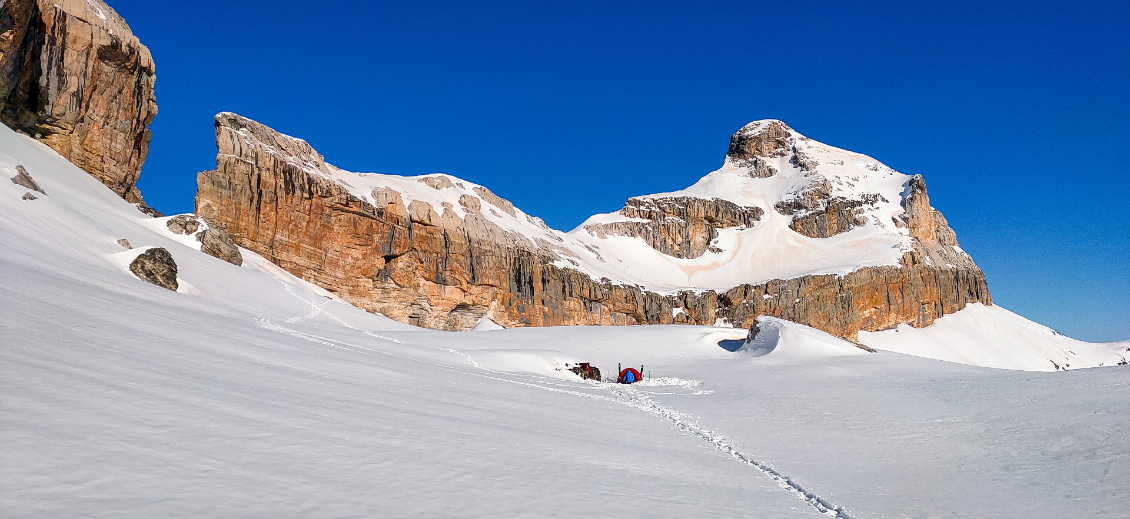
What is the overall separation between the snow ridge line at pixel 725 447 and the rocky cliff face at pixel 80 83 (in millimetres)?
37642

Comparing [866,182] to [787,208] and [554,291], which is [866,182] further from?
[554,291]

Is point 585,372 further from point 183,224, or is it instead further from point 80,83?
point 80,83

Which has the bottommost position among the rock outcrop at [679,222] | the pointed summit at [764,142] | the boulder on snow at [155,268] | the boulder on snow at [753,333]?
the boulder on snow at [155,268]

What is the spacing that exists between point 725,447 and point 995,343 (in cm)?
9351

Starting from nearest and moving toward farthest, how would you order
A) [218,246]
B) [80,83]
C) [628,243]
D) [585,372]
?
1. [585,372]
2. [218,246]
3. [80,83]
4. [628,243]

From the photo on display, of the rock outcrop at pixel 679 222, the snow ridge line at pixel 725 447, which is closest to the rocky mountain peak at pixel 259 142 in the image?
the rock outcrop at pixel 679 222

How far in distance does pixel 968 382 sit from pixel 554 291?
5412 cm

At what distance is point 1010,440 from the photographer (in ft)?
29.8

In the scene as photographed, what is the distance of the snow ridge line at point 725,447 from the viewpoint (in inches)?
266

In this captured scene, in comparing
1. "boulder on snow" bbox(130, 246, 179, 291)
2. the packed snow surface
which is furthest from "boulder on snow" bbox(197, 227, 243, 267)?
the packed snow surface

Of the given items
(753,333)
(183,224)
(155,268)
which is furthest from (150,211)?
(753,333)

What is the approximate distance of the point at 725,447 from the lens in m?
10.1

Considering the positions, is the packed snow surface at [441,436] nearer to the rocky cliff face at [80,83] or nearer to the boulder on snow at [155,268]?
the boulder on snow at [155,268]

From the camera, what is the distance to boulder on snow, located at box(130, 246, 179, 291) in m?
20.1
